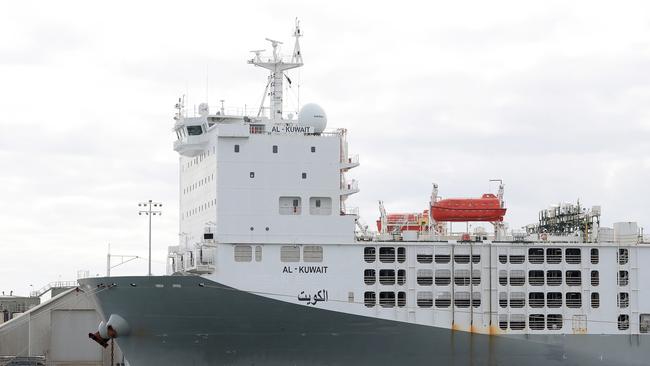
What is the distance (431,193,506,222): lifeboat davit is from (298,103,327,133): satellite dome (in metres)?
5.21

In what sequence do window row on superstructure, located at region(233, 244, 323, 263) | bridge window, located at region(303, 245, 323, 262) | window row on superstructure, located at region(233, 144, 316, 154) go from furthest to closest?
window row on superstructure, located at region(233, 144, 316, 154) → bridge window, located at region(303, 245, 323, 262) → window row on superstructure, located at region(233, 244, 323, 263)

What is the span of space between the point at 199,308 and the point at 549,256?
1257 cm

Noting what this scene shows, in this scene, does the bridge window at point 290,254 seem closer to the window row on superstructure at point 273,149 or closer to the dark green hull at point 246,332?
the dark green hull at point 246,332

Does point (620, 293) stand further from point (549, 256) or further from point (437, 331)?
point (437, 331)

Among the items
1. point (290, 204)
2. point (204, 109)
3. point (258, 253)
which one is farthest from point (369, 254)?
point (204, 109)

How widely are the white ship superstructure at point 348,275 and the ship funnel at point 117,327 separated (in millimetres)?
75

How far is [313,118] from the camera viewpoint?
44.6 m

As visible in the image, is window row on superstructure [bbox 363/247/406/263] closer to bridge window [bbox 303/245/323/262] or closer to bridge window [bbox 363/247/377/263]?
bridge window [bbox 363/247/377/263]

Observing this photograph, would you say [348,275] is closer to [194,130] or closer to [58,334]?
[194,130]

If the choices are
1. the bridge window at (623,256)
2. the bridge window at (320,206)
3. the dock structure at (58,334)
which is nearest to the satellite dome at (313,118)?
the bridge window at (320,206)

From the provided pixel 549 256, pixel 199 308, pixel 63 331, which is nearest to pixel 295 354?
pixel 199 308

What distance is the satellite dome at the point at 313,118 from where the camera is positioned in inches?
1754

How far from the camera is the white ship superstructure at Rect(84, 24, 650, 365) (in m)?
42.3

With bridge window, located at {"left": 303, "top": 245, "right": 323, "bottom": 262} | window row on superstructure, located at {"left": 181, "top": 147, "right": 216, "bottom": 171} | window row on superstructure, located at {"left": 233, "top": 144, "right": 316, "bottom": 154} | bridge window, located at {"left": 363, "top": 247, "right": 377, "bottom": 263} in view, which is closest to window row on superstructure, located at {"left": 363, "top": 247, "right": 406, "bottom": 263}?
bridge window, located at {"left": 363, "top": 247, "right": 377, "bottom": 263}
